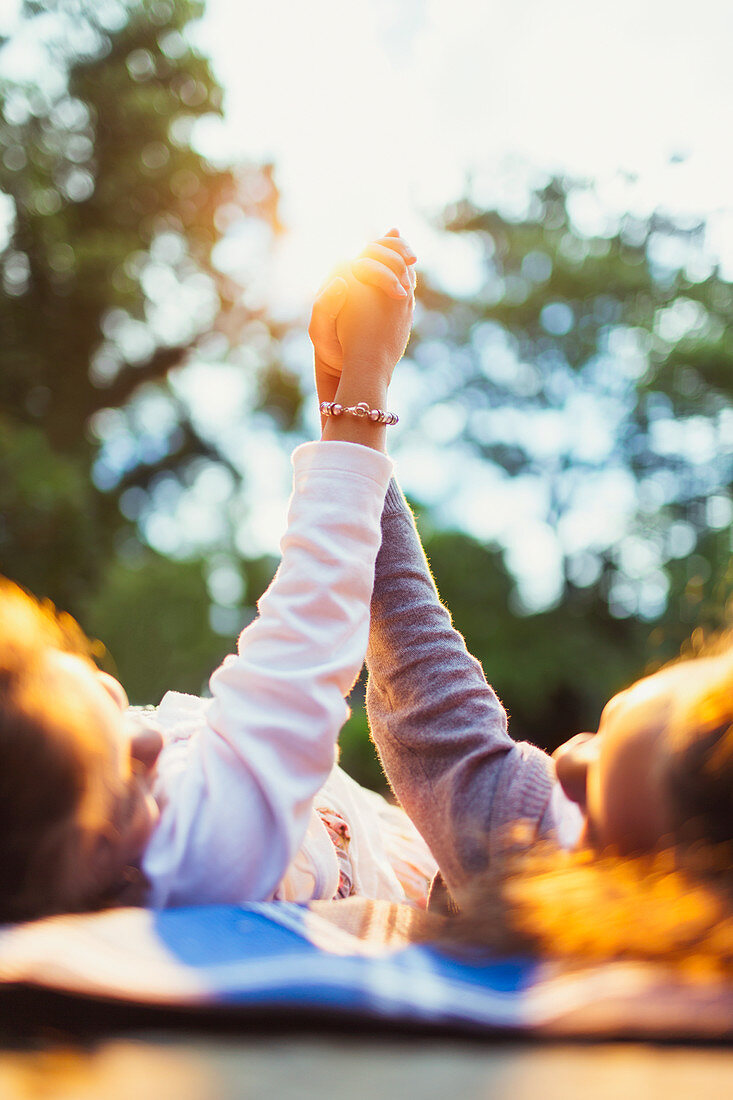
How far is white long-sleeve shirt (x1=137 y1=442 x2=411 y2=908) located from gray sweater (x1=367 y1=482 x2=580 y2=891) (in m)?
0.17

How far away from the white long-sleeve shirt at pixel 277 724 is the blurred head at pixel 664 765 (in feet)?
0.88

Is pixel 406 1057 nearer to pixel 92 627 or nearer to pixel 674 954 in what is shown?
pixel 674 954

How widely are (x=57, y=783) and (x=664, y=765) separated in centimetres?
53

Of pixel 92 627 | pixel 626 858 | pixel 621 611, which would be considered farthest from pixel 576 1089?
pixel 621 611

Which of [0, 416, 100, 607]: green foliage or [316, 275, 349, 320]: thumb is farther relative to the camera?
[0, 416, 100, 607]: green foliage

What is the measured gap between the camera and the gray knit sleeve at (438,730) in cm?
100

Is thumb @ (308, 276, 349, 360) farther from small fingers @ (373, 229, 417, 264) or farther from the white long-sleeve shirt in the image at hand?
the white long-sleeve shirt

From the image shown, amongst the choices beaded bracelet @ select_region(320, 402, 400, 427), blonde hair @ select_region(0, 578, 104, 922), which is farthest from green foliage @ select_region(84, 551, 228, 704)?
blonde hair @ select_region(0, 578, 104, 922)

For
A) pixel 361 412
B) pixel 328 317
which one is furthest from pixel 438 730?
pixel 328 317

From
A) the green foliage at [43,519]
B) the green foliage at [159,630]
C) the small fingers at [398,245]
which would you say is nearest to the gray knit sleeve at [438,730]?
the small fingers at [398,245]

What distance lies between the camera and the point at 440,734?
1.06 m

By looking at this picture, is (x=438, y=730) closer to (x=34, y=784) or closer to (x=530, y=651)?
(x=34, y=784)

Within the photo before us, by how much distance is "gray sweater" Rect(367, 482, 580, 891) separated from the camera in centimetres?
99

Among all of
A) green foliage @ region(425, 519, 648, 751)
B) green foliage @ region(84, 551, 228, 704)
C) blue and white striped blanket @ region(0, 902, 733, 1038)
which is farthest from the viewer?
green foliage @ region(425, 519, 648, 751)
